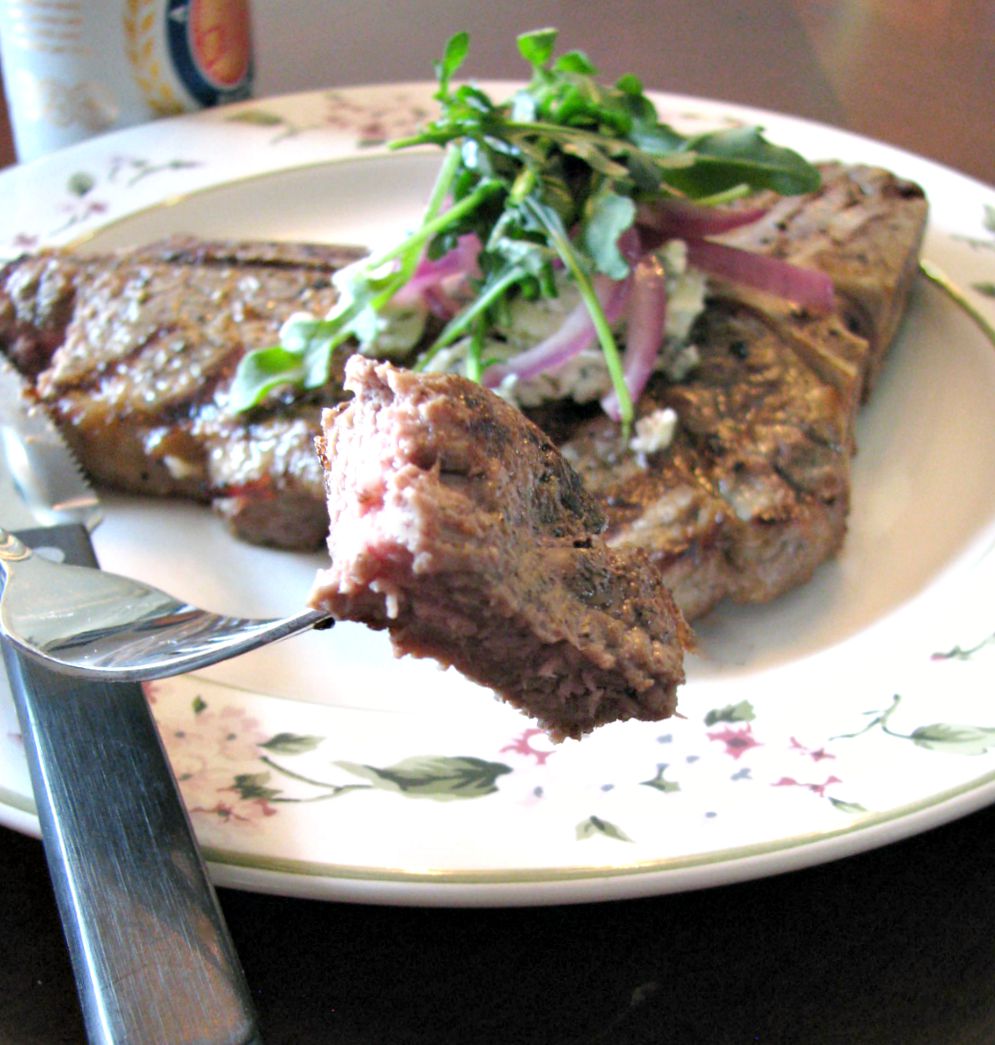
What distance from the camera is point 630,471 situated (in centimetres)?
213

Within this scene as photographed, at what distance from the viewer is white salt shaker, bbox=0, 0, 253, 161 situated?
3205 mm

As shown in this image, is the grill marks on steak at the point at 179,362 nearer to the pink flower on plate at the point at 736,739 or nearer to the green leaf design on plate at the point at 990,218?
the pink flower on plate at the point at 736,739

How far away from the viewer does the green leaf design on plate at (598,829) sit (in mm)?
1484

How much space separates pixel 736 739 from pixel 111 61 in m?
2.82

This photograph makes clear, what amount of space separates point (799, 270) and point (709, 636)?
883 millimetres

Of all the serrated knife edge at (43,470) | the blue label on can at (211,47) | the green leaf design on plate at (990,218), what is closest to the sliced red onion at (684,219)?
the green leaf design on plate at (990,218)

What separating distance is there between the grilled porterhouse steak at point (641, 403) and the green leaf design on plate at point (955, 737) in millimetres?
507

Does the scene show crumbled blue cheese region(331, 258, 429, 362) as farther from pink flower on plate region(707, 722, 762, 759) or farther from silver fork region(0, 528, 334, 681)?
pink flower on plate region(707, 722, 762, 759)

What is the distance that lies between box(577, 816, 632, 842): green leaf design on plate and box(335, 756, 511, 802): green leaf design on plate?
0.55 feet

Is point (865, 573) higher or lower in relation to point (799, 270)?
lower

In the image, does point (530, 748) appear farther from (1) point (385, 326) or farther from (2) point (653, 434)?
(1) point (385, 326)

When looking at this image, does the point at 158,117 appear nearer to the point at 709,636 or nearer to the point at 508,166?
the point at 508,166

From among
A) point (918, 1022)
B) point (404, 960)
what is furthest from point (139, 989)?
point (918, 1022)

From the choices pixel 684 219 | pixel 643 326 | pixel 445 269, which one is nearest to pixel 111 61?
pixel 445 269
